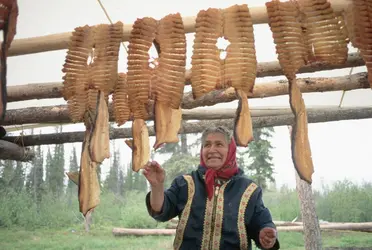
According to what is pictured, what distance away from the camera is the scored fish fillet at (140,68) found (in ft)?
5.76

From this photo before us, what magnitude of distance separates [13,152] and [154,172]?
2.92m

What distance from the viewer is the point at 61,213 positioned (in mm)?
11617

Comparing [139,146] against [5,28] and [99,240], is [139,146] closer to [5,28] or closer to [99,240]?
[5,28]

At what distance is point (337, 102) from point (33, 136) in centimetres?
414

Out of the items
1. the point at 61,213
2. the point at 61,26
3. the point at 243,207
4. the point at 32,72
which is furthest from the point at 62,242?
the point at 243,207

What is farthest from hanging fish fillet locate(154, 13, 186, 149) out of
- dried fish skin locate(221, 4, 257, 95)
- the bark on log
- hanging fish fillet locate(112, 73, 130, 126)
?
the bark on log

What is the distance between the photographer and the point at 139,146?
1710 mm

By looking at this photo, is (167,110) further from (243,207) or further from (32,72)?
(32,72)

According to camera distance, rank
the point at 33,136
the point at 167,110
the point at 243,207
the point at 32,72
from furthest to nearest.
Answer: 1. the point at 33,136
2. the point at 32,72
3. the point at 243,207
4. the point at 167,110

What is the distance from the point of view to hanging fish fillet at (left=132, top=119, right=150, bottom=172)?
168cm

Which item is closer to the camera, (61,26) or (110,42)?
(110,42)

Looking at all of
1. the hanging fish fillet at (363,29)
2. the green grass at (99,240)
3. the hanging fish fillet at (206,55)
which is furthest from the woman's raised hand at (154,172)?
the green grass at (99,240)

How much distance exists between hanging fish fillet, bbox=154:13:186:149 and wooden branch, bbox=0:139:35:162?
3.01m

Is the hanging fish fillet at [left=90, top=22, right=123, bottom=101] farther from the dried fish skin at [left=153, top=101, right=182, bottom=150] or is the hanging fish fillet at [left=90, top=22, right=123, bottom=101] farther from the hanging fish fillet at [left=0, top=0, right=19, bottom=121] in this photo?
the hanging fish fillet at [left=0, top=0, right=19, bottom=121]
